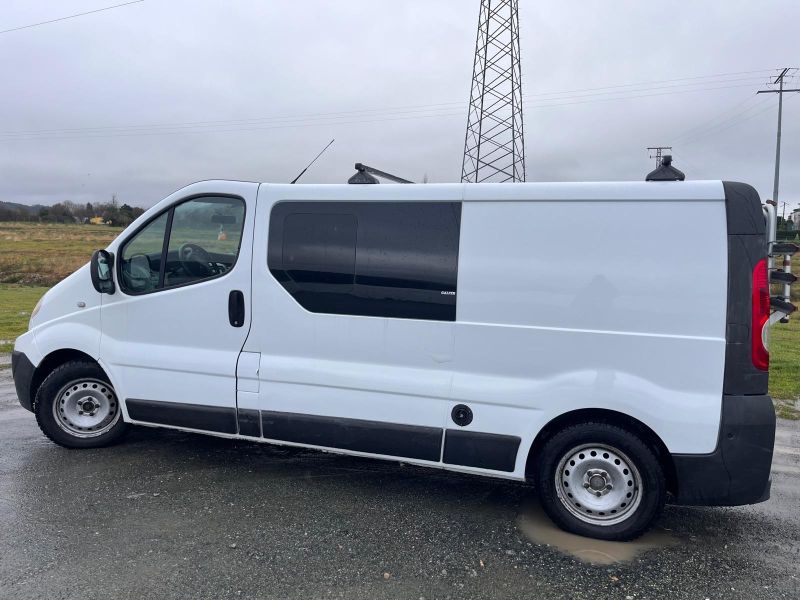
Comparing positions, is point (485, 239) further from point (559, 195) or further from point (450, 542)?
point (450, 542)

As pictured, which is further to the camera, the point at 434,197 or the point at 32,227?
the point at 32,227

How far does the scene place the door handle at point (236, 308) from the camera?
444 cm

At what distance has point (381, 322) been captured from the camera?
412 centimetres

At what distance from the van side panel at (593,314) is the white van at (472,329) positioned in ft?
0.04

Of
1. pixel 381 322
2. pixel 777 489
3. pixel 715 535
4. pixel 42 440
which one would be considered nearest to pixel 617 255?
pixel 381 322

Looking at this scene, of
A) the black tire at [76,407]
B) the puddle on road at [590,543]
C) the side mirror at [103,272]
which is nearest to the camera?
the puddle on road at [590,543]

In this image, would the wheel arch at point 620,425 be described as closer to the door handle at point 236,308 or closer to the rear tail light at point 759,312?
the rear tail light at point 759,312

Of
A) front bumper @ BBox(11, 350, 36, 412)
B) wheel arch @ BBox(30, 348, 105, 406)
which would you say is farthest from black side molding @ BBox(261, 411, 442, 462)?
front bumper @ BBox(11, 350, 36, 412)

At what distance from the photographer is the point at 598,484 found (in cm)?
381

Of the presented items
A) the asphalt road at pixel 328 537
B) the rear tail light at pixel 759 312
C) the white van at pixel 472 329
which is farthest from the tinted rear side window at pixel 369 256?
the rear tail light at pixel 759 312

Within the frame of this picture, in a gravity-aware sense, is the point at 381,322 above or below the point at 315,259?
below

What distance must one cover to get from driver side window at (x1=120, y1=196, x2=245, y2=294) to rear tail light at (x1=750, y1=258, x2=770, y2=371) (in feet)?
11.2

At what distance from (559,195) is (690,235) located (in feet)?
2.63

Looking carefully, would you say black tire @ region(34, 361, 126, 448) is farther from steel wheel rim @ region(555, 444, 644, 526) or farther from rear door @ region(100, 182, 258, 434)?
steel wheel rim @ region(555, 444, 644, 526)
